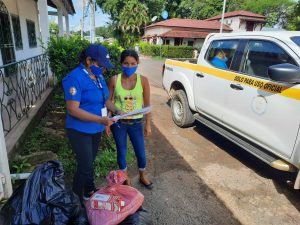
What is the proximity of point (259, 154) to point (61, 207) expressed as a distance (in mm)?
2546

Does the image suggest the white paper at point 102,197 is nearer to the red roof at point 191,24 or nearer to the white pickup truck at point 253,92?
the white pickup truck at point 253,92

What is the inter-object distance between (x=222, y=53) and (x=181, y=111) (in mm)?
1607

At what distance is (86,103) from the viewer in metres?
2.28

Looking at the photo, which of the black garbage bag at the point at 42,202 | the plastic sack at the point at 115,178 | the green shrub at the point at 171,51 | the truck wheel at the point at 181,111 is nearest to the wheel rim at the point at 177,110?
the truck wheel at the point at 181,111

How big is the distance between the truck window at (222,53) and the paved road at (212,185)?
1478mm

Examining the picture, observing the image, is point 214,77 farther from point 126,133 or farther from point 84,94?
point 84,94

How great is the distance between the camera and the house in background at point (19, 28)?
21.2ft

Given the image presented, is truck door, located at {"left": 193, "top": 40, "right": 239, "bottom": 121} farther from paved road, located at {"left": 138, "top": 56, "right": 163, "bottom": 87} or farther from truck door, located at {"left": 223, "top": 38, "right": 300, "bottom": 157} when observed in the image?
paved road, located at {"left": 138, "top": 56, "right": 163, "bottom": 87}

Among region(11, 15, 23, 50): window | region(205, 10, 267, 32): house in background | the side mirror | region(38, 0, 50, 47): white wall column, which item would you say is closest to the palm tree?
region(205, 10, 267, 32): house in background

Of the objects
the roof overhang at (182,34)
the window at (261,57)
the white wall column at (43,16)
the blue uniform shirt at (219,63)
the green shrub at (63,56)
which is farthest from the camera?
the roof overhang at (182,34)

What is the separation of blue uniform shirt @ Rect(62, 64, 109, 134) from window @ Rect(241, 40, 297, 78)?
7.45 ft

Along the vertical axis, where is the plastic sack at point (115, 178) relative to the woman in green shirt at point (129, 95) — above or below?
below

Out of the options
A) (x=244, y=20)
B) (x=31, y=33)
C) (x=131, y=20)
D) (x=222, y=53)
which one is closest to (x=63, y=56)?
(x=222, y=53)

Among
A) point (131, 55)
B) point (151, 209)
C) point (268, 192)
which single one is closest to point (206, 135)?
point (268, 192)
